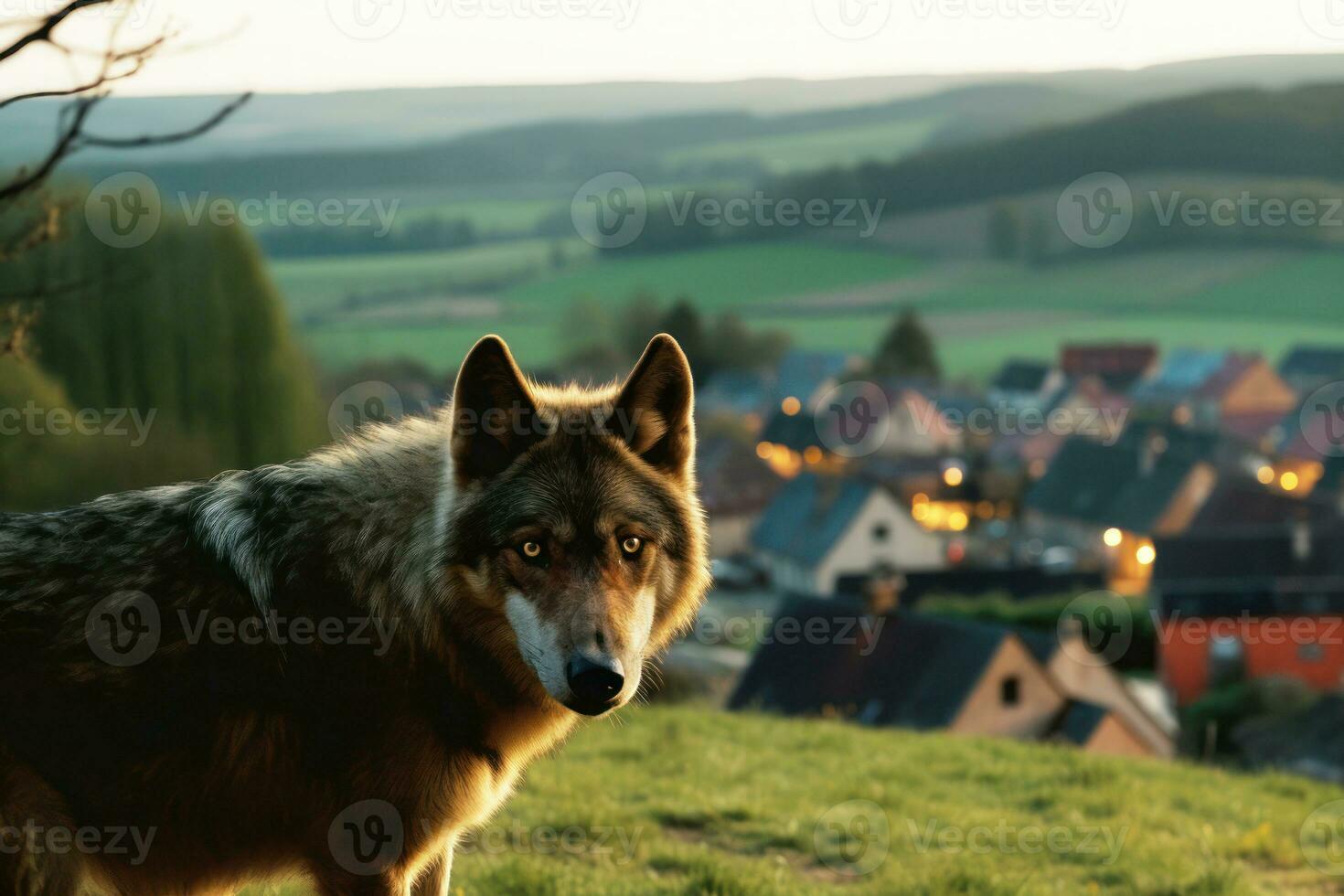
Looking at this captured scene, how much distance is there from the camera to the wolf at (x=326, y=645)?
184 inches

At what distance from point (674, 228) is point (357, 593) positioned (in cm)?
15148

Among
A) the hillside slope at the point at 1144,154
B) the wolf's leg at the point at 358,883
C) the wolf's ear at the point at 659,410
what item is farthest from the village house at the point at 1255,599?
the hillside slope at the point at 1144,154

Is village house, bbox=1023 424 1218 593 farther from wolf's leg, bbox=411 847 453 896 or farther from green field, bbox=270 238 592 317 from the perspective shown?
wolf's leg, bbox=411 847 453 896

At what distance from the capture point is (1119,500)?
84.6 meters

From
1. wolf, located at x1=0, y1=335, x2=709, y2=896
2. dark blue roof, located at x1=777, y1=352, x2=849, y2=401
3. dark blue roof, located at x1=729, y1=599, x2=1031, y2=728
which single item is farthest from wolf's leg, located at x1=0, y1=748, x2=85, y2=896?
dark blue roof, located at x1=777, y1=352, x2=849, y2=401

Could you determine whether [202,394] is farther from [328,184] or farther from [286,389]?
[328,184]

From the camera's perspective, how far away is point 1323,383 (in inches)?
5002

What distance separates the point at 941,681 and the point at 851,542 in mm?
35422

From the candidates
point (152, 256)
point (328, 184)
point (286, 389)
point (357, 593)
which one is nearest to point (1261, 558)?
point (286, 389)

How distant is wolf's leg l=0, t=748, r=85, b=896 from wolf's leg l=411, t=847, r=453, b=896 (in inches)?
53.6

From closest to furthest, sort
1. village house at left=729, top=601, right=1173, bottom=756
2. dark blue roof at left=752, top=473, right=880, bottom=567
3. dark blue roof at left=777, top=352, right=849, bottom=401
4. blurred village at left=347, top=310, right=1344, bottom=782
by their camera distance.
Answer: village house at left=729, top=601, right=1173, bottom=756 → blurred village at left=347, top=310, right=1344, bottom=782 → dark blue roof at left=752, top=473, right=880, bottom=567 → dark blue roof at left=777, top=352, right=849, bottom=401

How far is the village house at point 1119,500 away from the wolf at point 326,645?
244 feet

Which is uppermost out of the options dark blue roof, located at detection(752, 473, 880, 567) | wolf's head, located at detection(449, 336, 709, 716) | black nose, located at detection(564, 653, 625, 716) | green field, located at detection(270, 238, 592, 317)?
green field, located at detection(270, 238, 592, 317)

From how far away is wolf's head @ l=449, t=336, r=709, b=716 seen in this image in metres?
4.89
